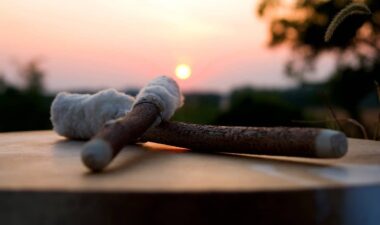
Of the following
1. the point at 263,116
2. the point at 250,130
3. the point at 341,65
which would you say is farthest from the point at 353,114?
the point at 250,130

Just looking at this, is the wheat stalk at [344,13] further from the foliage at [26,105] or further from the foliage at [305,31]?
the foliage at [305,31]

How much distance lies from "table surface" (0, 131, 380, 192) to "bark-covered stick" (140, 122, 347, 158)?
0.02 metres

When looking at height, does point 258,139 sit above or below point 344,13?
below

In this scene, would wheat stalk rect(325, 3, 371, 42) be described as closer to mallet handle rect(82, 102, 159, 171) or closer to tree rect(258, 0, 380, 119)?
mallet handle rect(82, 102, 159, 171)

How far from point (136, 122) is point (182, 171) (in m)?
0.26

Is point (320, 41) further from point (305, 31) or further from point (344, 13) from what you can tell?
point (344, 13)

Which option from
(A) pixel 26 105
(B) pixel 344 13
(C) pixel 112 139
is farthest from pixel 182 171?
(A) pixel 26 105

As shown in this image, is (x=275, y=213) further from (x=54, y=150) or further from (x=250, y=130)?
(x=54, y=150)

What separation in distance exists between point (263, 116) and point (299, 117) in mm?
333

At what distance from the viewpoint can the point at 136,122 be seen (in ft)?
3.66

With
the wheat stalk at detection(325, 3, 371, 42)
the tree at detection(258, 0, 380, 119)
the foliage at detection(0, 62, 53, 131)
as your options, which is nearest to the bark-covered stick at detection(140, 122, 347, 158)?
the wheat stalk at detection(325, 3, 371, 42)

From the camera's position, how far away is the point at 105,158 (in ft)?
2.97

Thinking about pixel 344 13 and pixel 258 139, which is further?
pixel 344 13

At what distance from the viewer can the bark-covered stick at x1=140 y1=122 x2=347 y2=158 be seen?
0.98 m
